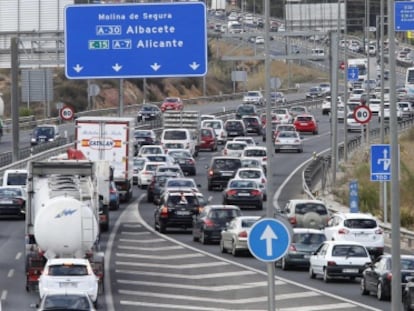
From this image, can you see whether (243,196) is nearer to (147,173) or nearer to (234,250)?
(147,173)

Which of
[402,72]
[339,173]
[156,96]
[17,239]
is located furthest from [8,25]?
[402,72]

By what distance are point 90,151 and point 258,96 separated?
228 ft

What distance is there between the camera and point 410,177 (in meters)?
68.1

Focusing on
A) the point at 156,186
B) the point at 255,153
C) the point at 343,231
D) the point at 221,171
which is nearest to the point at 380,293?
the point at 343,231

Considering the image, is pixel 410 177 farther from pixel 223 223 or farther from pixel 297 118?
pixel 297 118

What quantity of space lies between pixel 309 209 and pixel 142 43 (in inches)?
486

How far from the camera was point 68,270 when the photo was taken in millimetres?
35344

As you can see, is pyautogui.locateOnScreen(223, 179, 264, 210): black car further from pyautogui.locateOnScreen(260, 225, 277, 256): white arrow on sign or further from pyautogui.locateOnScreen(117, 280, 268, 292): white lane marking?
pyautogui.locateOnScreen(260, 225, 277, 256): white arrow on sign

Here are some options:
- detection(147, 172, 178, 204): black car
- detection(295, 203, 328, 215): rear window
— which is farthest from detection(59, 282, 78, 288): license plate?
detection(147, 172, 178, 204): black car

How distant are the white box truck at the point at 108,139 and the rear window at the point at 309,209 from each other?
11.8m

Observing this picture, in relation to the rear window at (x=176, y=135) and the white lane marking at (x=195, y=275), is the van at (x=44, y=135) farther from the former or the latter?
the white lane marking at (x=195, y=275)

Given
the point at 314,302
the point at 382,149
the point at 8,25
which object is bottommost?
the point at 314,302

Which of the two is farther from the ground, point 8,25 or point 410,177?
point 8,25

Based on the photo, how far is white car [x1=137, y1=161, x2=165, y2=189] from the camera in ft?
237
